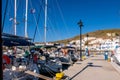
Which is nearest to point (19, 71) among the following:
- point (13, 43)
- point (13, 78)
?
point (13, 78)

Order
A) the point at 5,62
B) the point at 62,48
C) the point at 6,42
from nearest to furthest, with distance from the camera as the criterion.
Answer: the point at 6,42 → the point at 5,62 → the point at 62,48

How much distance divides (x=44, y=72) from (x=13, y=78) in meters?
6.98

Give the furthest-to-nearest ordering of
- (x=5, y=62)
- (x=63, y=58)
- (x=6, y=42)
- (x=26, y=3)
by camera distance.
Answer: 1. (x=63, y=58)
2. (x=26, y=3)
3. (x=5, y=62)
4. (x=6, y=42)

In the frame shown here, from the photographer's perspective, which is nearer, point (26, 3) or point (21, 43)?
point (21, 43)

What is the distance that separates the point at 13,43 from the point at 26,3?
1052 centimetres

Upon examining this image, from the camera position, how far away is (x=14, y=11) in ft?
72.2

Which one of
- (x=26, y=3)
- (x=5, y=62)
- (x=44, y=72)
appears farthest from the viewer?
(x=26, y=3)

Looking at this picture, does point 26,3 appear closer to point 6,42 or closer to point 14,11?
point 14,11

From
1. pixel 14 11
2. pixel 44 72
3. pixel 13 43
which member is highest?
pixel 14 11

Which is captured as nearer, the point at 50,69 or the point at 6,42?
the point at 6,42

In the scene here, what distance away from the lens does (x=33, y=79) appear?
14891 mm

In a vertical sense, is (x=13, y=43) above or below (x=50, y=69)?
above

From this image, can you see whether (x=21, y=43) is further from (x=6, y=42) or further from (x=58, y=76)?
(x=58, y=76)

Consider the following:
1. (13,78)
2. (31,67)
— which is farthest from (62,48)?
(13,78)
